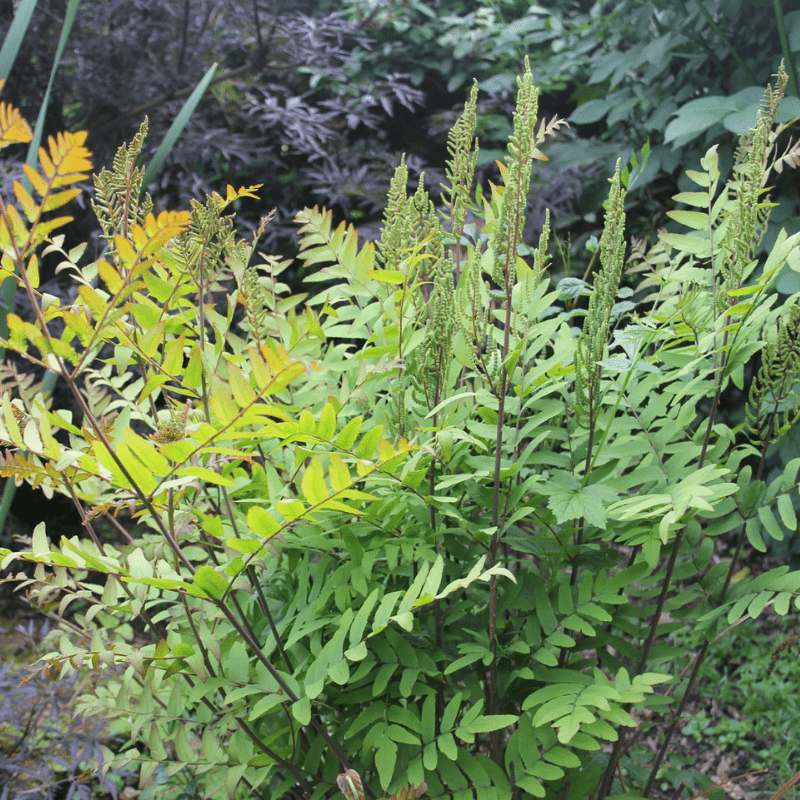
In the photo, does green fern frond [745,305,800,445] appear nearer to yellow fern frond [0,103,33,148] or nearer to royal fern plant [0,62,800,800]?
royal fern plant [0,62,800,800]

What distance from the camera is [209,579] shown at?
85cm

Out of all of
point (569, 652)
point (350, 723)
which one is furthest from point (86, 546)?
point (569, 652)

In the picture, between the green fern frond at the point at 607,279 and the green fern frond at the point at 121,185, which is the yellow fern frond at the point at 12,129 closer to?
the green fern frond at the point at 121,185

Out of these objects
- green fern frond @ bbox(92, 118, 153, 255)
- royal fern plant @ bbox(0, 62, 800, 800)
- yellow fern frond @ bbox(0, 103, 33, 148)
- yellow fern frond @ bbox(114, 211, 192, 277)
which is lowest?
royal fern plant @ bbox(0, 62, 800, 800)

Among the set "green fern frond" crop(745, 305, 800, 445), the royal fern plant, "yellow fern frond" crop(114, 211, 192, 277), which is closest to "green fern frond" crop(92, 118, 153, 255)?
the royal fern plant

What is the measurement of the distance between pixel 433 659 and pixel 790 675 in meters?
1.82

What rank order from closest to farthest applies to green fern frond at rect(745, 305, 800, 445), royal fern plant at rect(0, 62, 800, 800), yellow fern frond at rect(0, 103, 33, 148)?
yellow fern frond at rect(0, 103, 33, 148)
royal fern plant at rect(0, 62, 800, 800)
green fern frond at rect(745, 305, 800, 445)

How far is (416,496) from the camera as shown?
1038 mm

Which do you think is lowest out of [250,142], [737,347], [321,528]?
[321,528]

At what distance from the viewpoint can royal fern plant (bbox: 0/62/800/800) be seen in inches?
34.9

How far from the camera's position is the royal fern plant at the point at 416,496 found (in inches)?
34.9

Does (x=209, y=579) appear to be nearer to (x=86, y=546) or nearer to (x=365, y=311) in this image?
(x=86, y=546)

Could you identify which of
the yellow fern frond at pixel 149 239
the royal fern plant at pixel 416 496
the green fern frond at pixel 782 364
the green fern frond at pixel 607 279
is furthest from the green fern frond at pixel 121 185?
the green fern frond at pixel 782 364

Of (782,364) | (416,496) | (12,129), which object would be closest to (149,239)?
(12,129)
